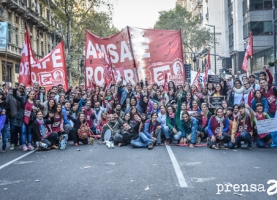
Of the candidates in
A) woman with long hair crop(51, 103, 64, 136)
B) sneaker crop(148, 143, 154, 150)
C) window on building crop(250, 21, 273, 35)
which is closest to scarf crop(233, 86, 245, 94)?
sneaker crop(148, 143, 154, 150)

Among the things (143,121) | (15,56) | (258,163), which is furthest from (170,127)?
(15,56)

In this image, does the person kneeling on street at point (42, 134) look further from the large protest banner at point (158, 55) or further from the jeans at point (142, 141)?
the large protest banner at point (158, 55)

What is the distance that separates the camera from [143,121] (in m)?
11.6

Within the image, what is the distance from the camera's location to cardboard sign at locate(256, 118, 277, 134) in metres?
10.6

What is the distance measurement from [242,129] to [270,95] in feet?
4.54

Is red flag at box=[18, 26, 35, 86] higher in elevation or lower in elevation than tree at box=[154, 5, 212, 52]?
lower

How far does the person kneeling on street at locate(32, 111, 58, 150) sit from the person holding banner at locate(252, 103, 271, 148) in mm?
5566

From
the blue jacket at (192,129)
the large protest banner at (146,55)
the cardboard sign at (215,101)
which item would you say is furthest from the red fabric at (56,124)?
the cardboard sign at (215,101)

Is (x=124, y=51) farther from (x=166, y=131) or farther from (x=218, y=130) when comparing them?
(x=218, y=130)

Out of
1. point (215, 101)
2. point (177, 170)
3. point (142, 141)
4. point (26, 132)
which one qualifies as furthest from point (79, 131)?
point (177, 170)

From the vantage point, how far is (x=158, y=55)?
1418 cm

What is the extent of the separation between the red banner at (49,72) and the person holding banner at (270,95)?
290 inches

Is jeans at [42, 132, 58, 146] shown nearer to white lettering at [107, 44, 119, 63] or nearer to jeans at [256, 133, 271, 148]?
white lettering at [107, 44, 119, 63]

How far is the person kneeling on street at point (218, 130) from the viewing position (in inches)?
418
